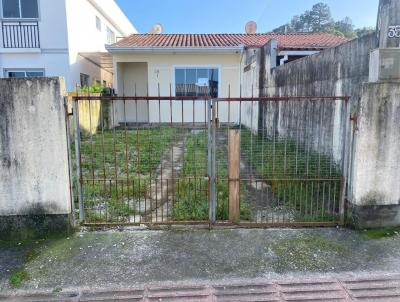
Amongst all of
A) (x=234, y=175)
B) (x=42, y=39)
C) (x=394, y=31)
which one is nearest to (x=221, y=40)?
(x=42, y=39)

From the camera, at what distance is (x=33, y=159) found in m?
3.83

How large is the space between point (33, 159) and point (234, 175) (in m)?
2.38

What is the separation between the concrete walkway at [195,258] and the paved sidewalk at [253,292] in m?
0.07

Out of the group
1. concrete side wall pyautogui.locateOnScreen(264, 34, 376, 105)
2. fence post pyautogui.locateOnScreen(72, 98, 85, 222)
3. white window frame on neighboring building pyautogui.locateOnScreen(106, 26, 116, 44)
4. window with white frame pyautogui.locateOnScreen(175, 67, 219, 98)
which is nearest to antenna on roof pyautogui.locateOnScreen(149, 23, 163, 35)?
white window frame on neighboring building pyautogui.locateOnScreen(106, 26, 116, 44)

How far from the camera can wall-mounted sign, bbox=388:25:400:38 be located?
3.85 m

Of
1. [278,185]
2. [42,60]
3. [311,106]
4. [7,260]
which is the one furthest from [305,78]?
[42,60]

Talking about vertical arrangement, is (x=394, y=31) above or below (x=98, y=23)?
below

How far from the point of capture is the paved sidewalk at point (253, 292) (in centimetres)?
284

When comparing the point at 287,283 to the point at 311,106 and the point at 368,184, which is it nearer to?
the point at 368,184

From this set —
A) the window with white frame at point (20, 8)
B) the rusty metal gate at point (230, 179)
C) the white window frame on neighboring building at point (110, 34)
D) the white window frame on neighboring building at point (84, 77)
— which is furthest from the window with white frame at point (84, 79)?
the rusty metal gate at point (230, 179)

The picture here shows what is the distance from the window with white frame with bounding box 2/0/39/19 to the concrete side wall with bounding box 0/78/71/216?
10.8 m

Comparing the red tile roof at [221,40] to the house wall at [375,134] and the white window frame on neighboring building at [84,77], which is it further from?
the house wall at [375,134]

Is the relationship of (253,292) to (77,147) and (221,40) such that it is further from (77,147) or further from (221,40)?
(221,40)

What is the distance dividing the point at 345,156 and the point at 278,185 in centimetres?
143
